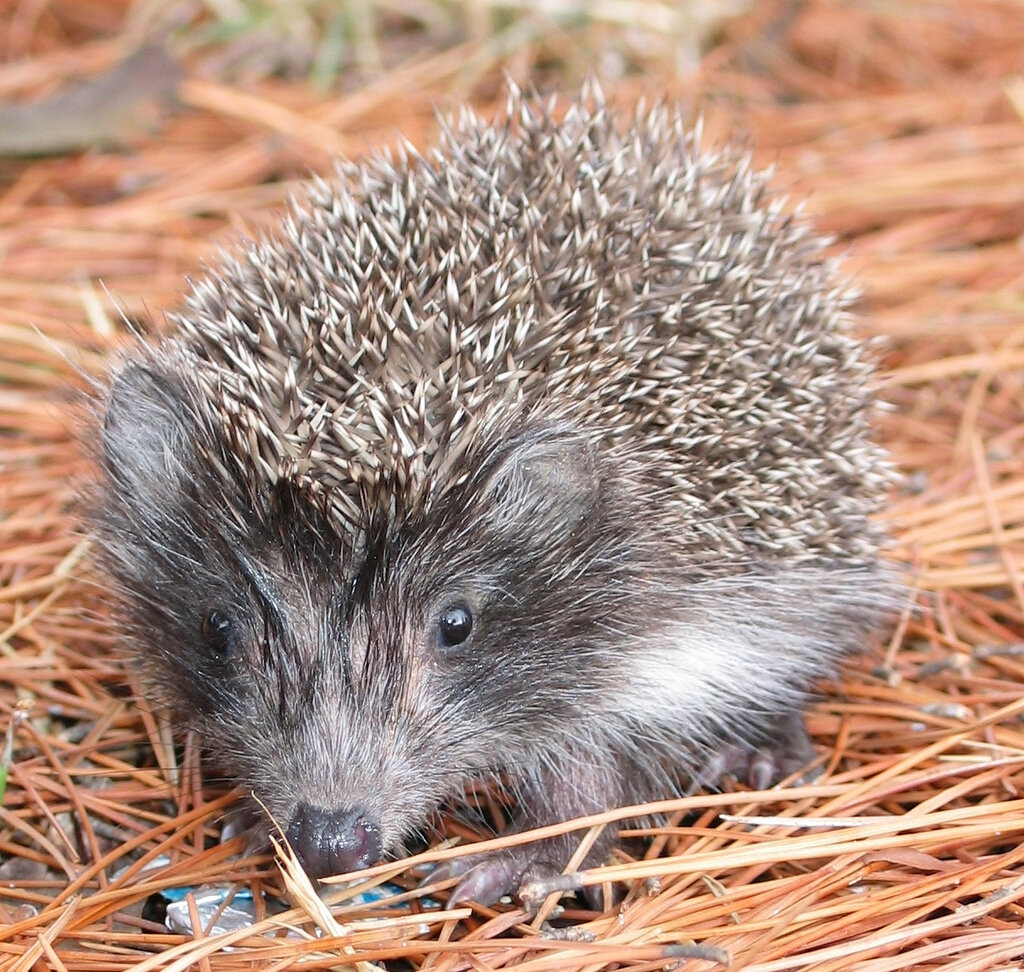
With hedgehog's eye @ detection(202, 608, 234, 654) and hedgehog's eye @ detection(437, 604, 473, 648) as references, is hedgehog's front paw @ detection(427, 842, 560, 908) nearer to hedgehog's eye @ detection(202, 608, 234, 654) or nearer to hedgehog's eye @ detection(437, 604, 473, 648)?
hedgehog's eye @ detection(437, 604, 473, 648)

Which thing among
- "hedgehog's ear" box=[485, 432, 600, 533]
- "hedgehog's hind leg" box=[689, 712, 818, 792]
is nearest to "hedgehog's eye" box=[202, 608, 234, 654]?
"hedgehog's ear" box=[485, 432, 600, 533]

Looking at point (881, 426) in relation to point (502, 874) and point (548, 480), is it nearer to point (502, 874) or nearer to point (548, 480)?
point (548, 480)

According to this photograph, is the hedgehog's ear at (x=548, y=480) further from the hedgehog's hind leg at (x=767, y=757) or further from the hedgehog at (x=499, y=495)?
the hedgehog's hind leg at (x=767, y=757)

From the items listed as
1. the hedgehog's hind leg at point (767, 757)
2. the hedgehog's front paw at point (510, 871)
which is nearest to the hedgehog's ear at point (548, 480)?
the hedgehog's front paw at point (510, 871)

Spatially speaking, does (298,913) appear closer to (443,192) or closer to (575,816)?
(575,816)

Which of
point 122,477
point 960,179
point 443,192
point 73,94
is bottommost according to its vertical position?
point 122,477

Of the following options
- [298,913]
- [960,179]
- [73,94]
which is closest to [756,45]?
[960,179]
